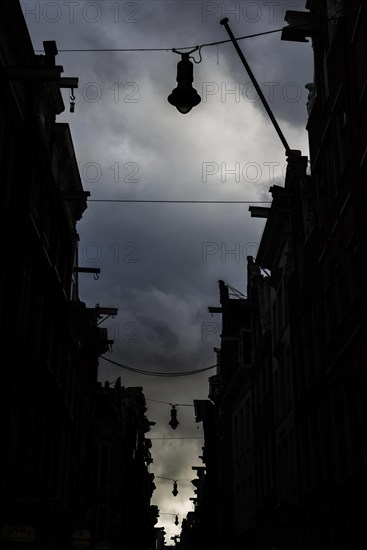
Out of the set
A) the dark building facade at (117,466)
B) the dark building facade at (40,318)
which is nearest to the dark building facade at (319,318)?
the dark building facade at (40,318)

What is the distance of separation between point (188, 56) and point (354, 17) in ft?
21.0

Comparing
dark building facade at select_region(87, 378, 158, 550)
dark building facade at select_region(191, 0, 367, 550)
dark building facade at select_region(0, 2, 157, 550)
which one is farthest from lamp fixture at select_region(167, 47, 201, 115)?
dark building facade at select_region(87, 378, 158, 550)

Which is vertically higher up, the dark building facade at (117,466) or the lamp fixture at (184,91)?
the dark building facade at (117,466)

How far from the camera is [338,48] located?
23.3 metres

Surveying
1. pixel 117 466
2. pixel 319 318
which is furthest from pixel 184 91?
pixel 117 466

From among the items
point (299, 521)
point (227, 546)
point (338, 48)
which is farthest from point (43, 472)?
point (227, 546)

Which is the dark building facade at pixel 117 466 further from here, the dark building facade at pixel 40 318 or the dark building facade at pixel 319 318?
the dark building facade at pixel 319 318

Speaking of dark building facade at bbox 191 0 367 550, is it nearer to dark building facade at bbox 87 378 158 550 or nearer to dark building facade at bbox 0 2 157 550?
dark building facade at bbox 0 2 157 550

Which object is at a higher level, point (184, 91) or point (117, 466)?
point (117, 466)

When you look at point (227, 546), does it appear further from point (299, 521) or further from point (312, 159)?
point (312, 159)

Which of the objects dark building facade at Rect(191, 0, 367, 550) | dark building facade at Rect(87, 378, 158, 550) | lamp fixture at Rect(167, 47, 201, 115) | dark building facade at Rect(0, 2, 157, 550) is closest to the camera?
lamp fixture at Rect(167, 47, 201, 115)

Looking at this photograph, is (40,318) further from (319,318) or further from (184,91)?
(184,91)

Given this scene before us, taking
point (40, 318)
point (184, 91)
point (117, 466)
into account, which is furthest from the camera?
point (117, 466)

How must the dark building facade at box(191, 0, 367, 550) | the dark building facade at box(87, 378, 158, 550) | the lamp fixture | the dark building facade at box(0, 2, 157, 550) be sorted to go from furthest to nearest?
the dark building facade at box(87, 378, 158, 550) < the dark building facade at box(0, 2, 157, 550) < the dark building facade at box(191, 0, 367, 550) < the lamp fixture
